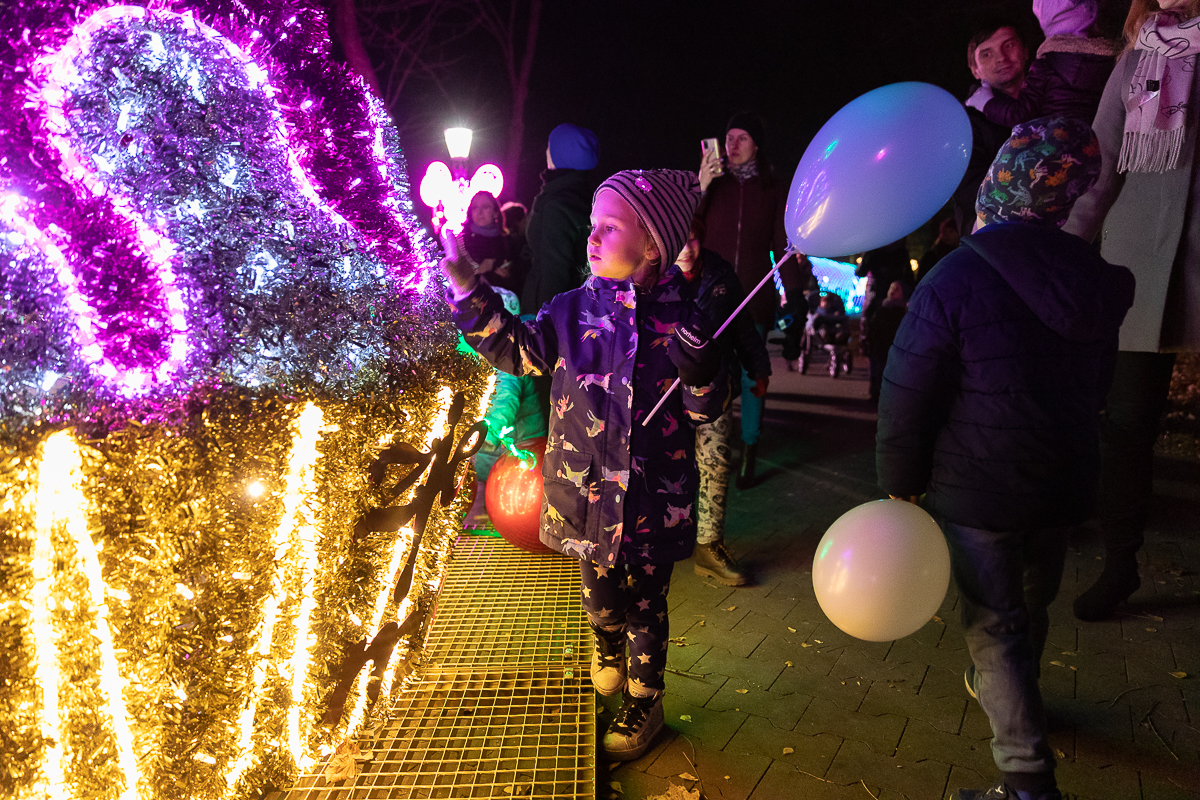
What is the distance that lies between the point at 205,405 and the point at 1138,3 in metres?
3.94

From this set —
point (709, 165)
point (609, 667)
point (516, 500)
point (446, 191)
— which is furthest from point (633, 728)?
point (446, 191)

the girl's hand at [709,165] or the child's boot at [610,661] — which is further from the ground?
the girl's hand at [709,165]

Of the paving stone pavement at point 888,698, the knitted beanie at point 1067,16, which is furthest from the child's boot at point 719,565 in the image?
the knitted beanie at point 1067,16

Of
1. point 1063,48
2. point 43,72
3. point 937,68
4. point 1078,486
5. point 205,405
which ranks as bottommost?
point 1078,486

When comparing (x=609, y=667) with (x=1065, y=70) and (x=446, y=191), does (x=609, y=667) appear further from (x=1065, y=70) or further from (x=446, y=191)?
(x=446, y=191)

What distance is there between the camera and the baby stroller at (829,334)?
1363cm

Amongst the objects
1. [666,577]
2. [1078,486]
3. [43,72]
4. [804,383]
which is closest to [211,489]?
[43,72]

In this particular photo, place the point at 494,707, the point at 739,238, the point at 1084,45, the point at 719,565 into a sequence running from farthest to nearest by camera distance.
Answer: the point at 739,238 < the point at 719,565 < the point at 1084,45 < the point at 494,707

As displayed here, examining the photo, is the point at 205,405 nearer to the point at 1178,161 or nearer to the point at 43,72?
the point at 43,72

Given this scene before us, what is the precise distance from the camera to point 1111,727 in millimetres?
2551

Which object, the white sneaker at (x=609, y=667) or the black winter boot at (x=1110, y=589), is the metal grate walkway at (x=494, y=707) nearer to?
the white sneaker at (x=609, y=667)

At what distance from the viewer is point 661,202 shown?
7.69 feet

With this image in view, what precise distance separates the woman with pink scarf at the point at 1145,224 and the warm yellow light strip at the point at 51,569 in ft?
12.2

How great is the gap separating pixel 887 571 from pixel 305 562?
5.16 feet
